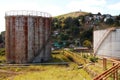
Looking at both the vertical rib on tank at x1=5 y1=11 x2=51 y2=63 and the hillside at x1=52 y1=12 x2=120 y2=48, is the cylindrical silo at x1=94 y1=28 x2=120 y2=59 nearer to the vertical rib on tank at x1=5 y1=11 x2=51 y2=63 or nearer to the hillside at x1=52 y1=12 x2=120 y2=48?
the vertical rib on tank at x1=5 y1=11 x2=51 y2=63

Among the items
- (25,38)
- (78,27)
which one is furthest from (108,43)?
(78,27)

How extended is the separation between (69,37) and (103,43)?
53699 millimetres

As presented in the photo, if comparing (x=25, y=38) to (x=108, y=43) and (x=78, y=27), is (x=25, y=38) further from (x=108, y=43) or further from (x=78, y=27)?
(x=78, y=27)

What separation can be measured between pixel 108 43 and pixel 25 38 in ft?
39.5

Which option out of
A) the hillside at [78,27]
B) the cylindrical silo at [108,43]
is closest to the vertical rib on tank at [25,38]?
the cylindrical silo at [108,43]

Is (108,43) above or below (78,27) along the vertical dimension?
below

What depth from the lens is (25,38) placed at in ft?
115

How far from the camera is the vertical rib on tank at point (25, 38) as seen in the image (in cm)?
3497

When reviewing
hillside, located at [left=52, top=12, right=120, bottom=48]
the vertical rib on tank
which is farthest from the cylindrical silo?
hillside, located at [left=52, top=12, right=120, bottom=48]

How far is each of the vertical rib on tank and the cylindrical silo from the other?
8.26m

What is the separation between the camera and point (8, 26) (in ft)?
118

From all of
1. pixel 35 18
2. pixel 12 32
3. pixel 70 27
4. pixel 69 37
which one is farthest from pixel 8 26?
pixel 70 27

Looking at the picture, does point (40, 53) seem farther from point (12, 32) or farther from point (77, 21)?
point (77, 21)

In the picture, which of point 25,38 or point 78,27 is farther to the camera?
point 78,27
